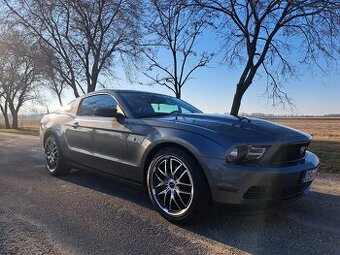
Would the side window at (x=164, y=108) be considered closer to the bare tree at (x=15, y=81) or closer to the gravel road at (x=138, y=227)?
the gravel road at (x=138, y=227)

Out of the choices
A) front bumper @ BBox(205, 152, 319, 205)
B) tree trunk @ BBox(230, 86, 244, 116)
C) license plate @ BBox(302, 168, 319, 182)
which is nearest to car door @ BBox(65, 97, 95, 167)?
front bumper @ BBox(205, 152, 319, 205)

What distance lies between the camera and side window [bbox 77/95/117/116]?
17.9 feet

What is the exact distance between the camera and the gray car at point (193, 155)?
12.3 ft

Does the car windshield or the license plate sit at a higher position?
the car windshield

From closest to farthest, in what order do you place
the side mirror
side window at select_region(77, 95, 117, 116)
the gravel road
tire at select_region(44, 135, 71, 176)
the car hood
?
the gravel road < the car hood < the side mirror < side window at select_region(77, 95, 117, 116) < tire at select_region(44, 135, 71, 176)

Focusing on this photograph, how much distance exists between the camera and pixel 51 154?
6605 mm

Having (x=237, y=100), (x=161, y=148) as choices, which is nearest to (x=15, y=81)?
(x=237, y=100)

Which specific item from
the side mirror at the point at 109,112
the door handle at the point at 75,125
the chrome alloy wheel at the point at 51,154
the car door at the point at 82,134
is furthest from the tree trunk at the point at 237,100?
the side mirror at the point at 109,112

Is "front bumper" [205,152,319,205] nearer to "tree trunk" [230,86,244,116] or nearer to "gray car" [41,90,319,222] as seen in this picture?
"gray car" [41,90,319,222]

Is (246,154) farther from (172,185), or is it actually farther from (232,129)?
(172,185)

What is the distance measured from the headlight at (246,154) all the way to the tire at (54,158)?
3.38 meters

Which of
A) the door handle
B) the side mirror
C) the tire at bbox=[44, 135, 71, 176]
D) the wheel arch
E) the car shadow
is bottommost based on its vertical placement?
the car shadow

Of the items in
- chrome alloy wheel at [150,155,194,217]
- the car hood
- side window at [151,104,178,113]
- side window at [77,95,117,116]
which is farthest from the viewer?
side window at [77,95,117,116]

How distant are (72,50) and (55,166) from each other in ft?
60.7
